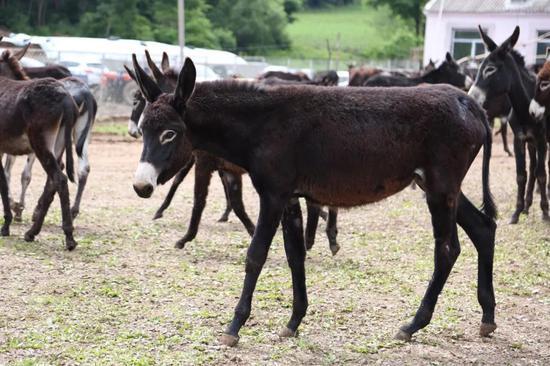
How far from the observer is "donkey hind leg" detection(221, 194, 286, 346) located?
5.97 m

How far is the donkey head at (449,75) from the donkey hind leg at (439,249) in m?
9.85

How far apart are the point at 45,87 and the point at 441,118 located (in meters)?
4.82

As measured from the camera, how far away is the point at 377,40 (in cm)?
7331

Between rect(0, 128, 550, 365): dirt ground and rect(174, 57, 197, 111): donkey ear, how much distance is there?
66.4 inches

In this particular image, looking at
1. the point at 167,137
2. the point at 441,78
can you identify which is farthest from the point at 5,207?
the point at 441,78

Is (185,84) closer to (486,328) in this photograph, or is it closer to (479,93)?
(486,328)

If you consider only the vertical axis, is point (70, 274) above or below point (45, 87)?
below

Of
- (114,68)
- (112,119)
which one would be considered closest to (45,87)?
(112,119)

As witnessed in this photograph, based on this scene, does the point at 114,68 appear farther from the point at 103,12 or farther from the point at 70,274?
the point at 70,274

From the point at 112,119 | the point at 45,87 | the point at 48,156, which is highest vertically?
the point at 45,87

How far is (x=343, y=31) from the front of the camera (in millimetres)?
78000

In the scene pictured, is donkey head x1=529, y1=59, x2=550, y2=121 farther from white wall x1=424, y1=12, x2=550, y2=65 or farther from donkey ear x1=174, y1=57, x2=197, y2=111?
white wall x1=424, y1=12, x2=550, y2=65

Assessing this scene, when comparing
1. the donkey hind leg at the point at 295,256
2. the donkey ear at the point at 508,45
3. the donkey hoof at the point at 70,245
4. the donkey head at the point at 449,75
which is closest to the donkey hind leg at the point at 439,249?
the donkey hind leg at the point at 295,256

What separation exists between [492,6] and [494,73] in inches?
947
